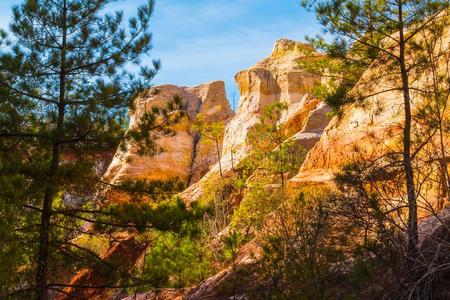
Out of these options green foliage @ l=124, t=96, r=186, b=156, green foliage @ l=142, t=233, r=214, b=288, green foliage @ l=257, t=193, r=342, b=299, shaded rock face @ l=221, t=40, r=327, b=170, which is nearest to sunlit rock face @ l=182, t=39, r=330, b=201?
shaded rock face @ l=221, t=40, r=327, b=170

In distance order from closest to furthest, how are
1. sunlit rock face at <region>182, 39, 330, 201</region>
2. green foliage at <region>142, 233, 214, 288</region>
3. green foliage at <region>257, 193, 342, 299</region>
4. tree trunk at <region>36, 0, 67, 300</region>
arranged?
green foliage at <region>257, 193, 342, 299</region>
tree trunk at <region>36, 0, 67, 300</region>
green foliage at <region>142, 233, 214, 288</region>
sunlit rock face at <region>182, 39, 330, 201</region>

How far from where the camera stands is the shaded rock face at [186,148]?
3709cm

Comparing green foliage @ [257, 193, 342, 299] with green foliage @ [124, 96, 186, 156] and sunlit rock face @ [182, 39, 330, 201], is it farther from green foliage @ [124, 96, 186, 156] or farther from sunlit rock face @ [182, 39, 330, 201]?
sunlit rock face @ [182, 39, 330, 201]

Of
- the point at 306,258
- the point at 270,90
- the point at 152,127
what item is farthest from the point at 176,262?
the point at 270,90

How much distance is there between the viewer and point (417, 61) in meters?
8.27

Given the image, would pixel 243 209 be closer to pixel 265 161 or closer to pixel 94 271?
pixel 265 161

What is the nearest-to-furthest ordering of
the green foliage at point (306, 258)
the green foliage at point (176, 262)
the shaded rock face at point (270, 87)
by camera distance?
the green foliage at point (306, 258) → the green foliage at point (176, 262) → the shaded rock face at point (270, 87)

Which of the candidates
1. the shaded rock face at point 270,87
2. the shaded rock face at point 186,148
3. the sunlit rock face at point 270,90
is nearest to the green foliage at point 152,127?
the sunlit rock face at point 270,90

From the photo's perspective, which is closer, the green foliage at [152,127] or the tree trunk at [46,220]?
the tree trunk at [46,220]

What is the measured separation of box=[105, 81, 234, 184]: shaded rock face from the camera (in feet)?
122

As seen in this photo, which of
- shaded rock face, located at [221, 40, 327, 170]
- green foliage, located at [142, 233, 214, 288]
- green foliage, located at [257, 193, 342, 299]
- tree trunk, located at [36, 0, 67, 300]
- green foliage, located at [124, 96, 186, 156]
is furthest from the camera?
shaded rock face, located at [221, 40, 327, 170]

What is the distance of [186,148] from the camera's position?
135 feet

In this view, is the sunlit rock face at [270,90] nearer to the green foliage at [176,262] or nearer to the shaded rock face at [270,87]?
the shaded rock face at [270,87]

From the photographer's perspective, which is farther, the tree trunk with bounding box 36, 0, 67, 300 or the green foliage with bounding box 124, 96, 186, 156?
the green foliage with bounding box 124, 96, 186, 156
